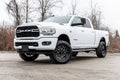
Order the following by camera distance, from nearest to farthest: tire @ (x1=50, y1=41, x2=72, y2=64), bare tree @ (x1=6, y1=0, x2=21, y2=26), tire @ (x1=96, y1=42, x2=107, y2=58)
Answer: tire @ (x1=50, y1=41, x2=72, y2=64) → tire @ (x1=96, y1=42, x2=107, y2=58) → bare tree @ (x1=6, y1=0, x2=21, y2=26)

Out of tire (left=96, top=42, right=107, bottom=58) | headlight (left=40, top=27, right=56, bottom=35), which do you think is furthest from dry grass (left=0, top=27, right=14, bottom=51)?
headlight (left=40, top=27, right=56, bottom=35)

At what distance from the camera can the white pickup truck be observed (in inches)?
460

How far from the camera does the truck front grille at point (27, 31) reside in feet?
38.6

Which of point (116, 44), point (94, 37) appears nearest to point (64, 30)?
point (94, 37)

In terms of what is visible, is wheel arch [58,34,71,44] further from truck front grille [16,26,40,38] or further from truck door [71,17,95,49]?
truck front grille [16,26,40,38]

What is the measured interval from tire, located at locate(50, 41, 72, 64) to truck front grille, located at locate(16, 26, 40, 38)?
3.10ft

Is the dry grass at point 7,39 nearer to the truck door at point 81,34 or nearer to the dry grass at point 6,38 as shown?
the dry grass at point 6,38

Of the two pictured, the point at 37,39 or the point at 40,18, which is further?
the point at 40,18

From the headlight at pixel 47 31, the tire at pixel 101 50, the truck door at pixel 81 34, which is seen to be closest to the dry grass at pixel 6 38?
the tire at pixel 101 50

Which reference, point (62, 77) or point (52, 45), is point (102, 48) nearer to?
A: point (52, 45)

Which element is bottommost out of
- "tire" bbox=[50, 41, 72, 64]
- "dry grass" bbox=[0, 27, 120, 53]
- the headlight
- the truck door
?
"dry grass" bbox=[0, 27, 120, 53]

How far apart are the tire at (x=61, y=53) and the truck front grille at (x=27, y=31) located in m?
0.95

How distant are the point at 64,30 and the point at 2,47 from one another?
10.0 metres

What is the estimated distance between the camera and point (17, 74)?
8.91 metres
